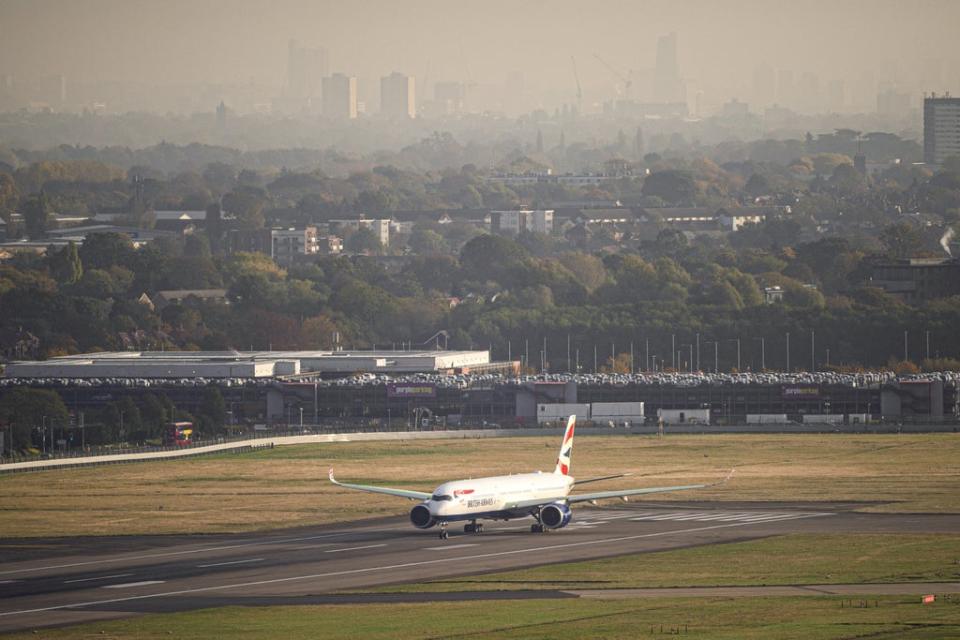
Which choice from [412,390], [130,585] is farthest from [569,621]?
[412,390]

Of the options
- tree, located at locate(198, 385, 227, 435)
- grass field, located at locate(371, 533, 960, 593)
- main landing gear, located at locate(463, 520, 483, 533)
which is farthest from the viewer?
tree, located at locate(198, 385, 227, 435)

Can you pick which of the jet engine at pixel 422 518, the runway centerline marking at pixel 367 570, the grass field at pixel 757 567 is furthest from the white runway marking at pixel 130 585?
the jet engine at pixel 422 518

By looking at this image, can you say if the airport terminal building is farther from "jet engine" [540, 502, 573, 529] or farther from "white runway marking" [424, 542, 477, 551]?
"white runway marking" [424, 542, 477, 551]

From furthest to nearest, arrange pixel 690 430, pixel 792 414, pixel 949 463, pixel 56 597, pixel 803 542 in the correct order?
pixel 792 414
pixel 690 430
pixel 949 463
pixel 803 542
pixel 56 597

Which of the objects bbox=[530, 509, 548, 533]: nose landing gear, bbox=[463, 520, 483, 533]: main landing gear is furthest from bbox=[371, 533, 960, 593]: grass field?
bbox=[463, 520, 483, 533]: main landing gear

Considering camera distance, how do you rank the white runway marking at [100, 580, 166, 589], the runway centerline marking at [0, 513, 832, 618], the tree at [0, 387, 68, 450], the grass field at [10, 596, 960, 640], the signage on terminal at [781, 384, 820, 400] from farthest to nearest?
the signage on terminal at [781, 384, 820, 400]
the tree at [0, 387, 68, 450]
the white runway marking at [100, 580, 166, 589]
the runway centerline marking at [0, 513, 832, 618]
the grass field at [10, 596, 960, 640]

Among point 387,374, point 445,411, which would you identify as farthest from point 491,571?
point 387,374

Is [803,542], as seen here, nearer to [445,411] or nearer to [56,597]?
[56,597]
